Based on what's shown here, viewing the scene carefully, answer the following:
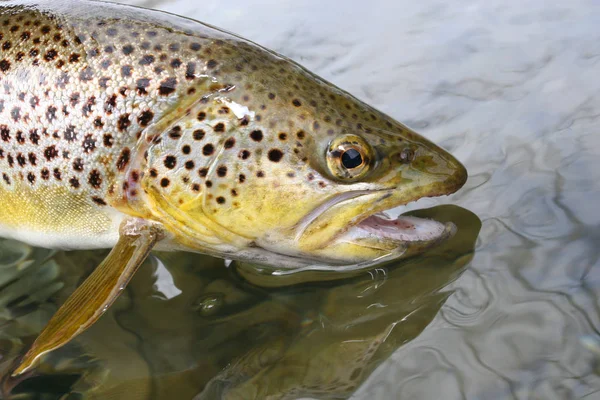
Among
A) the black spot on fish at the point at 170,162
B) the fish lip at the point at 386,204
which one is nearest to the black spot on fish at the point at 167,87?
the black spot on fish at the point at 170,162

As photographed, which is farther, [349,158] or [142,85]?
[142,85]

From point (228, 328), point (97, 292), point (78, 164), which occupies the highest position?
point (78, 164)

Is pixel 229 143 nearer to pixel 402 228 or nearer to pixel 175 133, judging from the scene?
pixel 175 133

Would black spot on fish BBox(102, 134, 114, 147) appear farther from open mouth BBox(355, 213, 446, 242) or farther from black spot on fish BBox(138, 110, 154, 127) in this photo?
open mouth BBox(355, 213, 446, 242)

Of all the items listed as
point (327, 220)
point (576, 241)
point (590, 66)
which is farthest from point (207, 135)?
point (590, 66)

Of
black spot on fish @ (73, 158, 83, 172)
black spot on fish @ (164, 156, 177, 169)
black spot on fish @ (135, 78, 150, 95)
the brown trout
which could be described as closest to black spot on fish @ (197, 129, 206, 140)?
the brown trout

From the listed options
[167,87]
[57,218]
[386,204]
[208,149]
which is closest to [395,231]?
[386,204]
